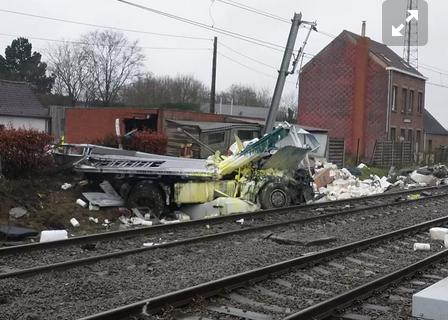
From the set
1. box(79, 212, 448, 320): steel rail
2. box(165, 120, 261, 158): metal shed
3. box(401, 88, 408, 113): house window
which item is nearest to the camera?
box(79, 212, 448, 320): steel rail

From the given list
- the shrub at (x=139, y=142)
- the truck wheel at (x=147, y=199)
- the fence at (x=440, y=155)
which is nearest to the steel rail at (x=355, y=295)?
the truck wheel at (x=147, y=199)

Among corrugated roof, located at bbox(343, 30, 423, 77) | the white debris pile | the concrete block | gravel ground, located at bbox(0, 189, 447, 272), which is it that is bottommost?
gravel ground, located at bbox(0, 189, 447, 272)

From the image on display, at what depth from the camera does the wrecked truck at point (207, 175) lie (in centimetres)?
1484

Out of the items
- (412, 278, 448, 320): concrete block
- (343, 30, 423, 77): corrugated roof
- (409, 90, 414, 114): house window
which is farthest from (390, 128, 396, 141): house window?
(412, 278, 448, 320): concrete block

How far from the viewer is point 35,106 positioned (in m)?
43.2

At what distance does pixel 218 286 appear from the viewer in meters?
7.16

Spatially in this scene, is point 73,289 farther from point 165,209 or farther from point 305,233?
point 165,209

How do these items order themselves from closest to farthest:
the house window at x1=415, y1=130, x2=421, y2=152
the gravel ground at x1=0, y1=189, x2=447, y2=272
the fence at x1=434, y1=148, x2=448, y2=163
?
the gravel ground at x1=0, y1=189, x2=447, y2=272, the fence at x1=434, y1=148, x2=448, y2=163, the house window at x1=415, y1=130, x2=421, y2=152

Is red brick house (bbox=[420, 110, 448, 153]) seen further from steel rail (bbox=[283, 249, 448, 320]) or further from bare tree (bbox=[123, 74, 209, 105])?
steel rail (bbox=[283, 249, 448, 320])

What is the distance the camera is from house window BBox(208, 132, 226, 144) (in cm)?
2711

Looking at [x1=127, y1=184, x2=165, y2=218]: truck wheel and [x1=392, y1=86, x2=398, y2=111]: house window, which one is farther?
[x1=392, y1=86, x2=398, y2=111]: house window

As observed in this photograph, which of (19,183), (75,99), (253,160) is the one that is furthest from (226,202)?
(75,99)

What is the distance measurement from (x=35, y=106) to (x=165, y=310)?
3978cm

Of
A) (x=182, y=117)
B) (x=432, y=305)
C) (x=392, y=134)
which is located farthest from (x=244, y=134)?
(x=432, y=305)
